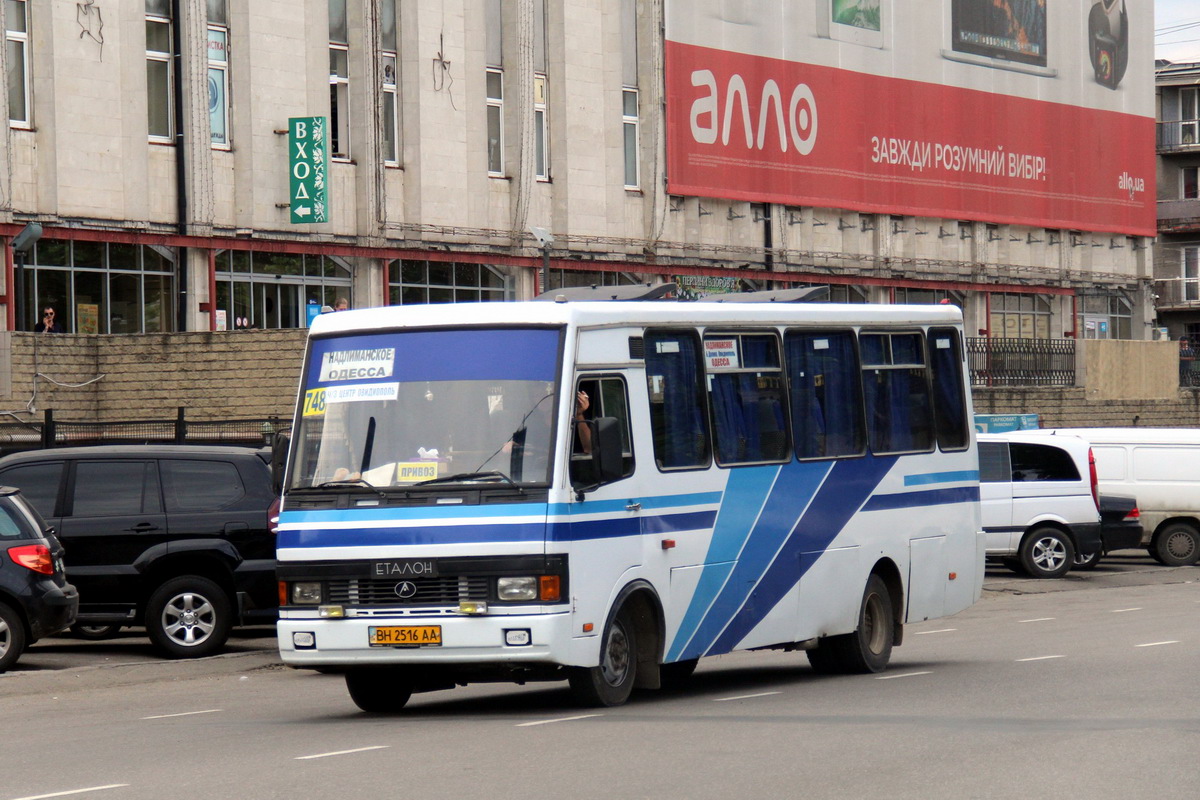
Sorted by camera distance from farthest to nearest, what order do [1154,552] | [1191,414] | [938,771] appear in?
[1191,414] < [1154,552] < [938,771]

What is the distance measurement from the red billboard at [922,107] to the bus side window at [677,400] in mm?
35720

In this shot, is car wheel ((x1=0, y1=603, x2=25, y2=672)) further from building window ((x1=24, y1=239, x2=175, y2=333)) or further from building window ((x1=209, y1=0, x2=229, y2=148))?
building window ((x1=209, y1=0, x2=229, y2=148))

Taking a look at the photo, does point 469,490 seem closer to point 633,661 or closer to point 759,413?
point 633,661

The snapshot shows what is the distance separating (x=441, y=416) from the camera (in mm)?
11453

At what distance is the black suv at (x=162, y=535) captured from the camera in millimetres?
17141

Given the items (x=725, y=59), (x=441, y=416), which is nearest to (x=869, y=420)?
(x=441, y=416)

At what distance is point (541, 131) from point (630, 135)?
3.49 meters

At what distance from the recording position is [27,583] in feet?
51.8

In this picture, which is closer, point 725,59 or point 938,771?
point 938,771

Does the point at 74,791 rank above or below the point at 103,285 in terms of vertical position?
below

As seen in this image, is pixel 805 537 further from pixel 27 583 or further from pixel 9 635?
pixel 9 635

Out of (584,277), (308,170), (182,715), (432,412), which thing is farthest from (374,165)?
(432,412)

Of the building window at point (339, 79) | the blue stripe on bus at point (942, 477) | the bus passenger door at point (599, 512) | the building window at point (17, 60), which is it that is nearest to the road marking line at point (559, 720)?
the bus passenger door at point (599, 512)

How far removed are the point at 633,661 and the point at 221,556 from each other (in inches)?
247
